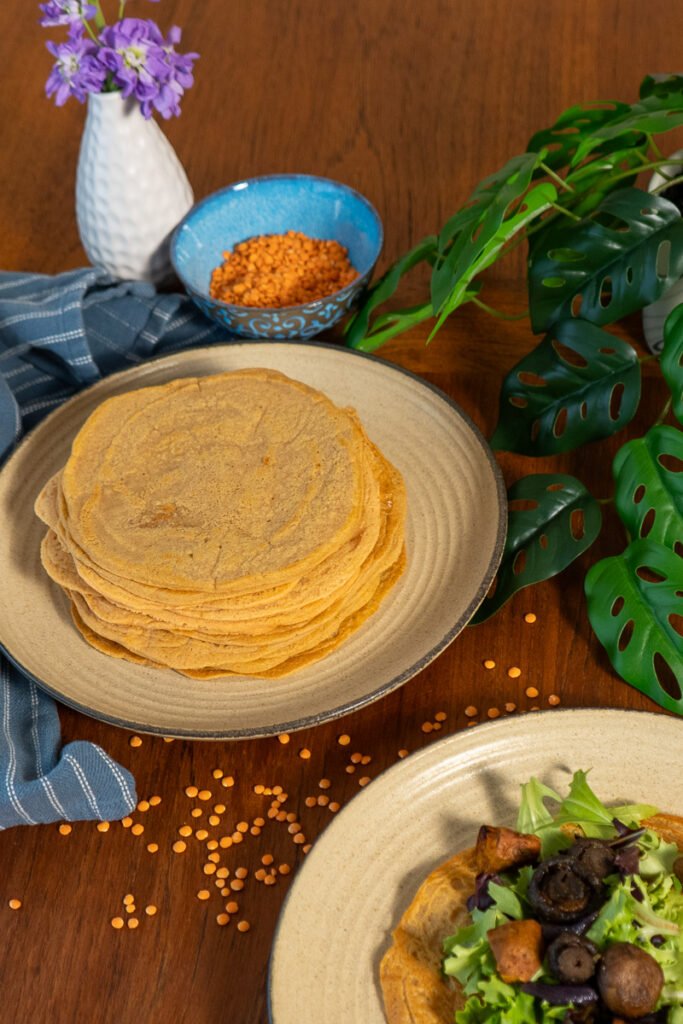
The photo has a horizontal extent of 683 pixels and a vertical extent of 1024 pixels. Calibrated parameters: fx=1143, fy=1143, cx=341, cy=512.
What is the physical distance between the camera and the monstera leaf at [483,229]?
1.52m

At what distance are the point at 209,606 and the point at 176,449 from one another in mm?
263

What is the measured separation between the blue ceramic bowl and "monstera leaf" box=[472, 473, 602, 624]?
48 cm

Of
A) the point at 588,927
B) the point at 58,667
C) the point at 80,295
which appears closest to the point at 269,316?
the point at 80,295

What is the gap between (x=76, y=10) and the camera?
1722 millimetres

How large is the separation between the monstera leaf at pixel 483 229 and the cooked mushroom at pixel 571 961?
79cm

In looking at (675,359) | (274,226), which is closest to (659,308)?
(675,359)

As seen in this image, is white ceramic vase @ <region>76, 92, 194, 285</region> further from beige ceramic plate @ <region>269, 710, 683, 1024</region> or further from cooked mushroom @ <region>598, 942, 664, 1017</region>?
cooked mushroom @ <region>598, 942, 664, 1017</region>

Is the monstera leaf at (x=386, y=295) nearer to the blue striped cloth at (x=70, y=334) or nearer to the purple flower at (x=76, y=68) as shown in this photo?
the blue striped cloth at (x=70, y=334)

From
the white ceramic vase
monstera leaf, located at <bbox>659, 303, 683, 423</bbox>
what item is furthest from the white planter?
the white ceramic vase

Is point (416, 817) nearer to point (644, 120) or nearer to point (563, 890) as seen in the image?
point (563, 890)

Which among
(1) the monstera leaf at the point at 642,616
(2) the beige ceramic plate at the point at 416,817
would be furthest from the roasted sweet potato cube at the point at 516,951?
(1) the monstera leaf at the point at 642,616

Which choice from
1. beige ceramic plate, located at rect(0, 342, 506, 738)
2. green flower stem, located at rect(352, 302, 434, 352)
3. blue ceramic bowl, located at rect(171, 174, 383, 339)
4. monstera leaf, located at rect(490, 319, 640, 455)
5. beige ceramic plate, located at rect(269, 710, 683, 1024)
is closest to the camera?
beige ceramic plate, located at rect(269, 710, 683, 1024)

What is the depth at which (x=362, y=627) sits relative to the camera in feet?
4.73

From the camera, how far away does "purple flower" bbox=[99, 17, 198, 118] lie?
1.74 m
